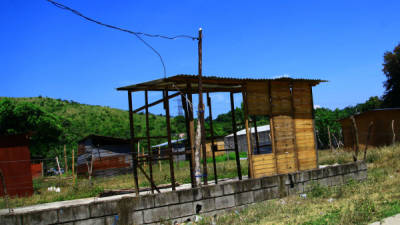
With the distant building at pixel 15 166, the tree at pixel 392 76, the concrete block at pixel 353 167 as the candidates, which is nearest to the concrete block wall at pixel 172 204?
the concrete block at pixel 353 167

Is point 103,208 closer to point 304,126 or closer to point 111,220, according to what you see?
point 111,220

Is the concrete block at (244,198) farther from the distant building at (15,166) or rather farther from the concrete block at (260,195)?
the distant building at (15,166)

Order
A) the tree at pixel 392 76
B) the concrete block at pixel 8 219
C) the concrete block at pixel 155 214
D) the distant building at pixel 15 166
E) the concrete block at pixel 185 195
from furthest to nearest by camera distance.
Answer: the tree at pixel 392 76, the distant building at pixel 15 166, the concrete block at pixel 185 195, the concrete block at pixel 155 214, the concrete block at pixel 8 219

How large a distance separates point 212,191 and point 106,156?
1926 cm

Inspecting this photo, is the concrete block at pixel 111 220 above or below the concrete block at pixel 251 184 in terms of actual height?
below

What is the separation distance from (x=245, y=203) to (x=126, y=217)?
3.32 metres

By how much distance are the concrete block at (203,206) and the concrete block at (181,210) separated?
12 cm

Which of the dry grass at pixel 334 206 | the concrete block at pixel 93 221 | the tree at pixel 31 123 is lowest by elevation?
the dry grass at pixel 334 206

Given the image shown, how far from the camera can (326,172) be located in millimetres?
11859

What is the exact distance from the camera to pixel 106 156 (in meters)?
27.0

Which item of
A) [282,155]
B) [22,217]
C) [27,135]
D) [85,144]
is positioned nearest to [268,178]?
[282,155]

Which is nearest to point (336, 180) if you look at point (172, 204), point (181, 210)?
point (181, 210)

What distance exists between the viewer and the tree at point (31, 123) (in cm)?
3216

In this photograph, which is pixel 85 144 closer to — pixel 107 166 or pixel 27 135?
pixel 107 166
